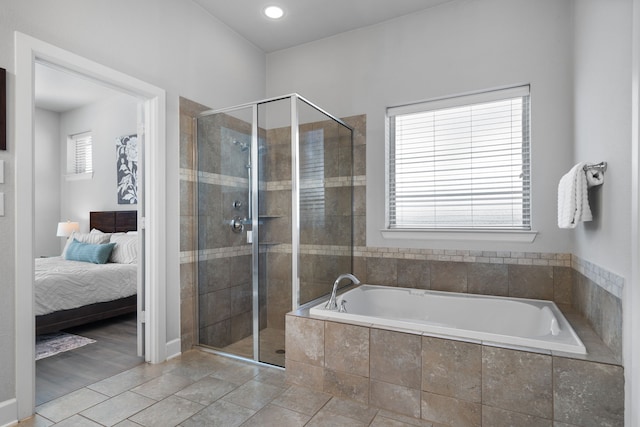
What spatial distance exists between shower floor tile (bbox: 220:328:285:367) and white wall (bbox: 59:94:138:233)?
10.1 ft

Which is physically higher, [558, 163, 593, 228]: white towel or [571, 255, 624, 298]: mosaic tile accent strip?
[558, 163, 593, 228]: white towel

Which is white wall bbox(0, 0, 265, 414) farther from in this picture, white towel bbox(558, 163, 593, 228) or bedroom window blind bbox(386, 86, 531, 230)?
white towel bbox(558, 163, 593, 228)

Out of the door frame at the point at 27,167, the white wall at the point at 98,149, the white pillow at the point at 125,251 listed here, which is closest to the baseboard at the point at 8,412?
the door frame at the point at 27,167

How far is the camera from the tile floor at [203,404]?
192cm

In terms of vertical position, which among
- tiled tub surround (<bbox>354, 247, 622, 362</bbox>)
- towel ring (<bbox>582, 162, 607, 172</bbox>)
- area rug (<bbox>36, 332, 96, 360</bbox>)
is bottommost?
area rug (<bbox>36, 332, 96, 360</bbox>)

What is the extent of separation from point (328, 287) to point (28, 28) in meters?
2.48

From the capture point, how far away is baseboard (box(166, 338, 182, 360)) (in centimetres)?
274

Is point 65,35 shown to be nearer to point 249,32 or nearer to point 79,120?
point 249,32

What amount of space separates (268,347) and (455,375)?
4.53ft

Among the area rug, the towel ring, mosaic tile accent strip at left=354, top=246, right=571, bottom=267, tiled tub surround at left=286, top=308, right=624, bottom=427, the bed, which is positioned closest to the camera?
tiled tub surround at left=286, top=308, right=624, bottom=427

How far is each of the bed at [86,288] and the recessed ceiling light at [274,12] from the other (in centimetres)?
293

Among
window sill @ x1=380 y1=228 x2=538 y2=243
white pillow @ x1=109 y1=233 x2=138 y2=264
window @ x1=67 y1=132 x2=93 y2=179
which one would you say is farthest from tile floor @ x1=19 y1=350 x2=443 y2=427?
window @ x1=67 y1=132 x2=93 y2=179

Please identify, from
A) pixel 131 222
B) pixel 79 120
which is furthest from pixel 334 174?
pixel 79 120

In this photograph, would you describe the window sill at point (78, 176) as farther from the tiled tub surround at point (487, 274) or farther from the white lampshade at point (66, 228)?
the tiled tub surround at point (487, 274)
